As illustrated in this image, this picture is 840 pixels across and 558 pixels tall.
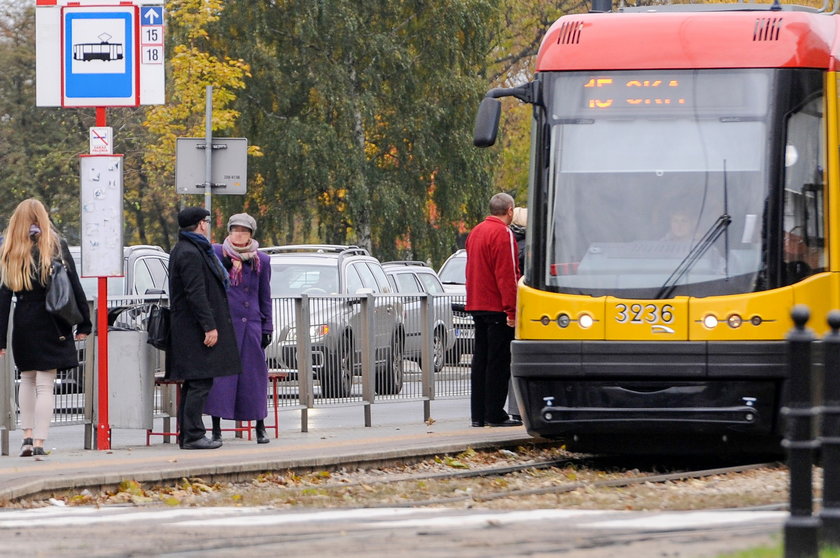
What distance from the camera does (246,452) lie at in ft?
40.8

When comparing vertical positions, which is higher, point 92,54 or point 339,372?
point 92,54

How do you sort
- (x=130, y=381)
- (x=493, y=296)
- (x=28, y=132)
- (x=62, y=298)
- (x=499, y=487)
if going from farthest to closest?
1. (x=28, y=132)
2. (x=493, y=296)
3. (x=130, y=381)
4. (x=62, y=298)
5. (x=499, y=487)

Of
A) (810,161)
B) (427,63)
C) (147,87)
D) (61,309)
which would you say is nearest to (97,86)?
(147,87)

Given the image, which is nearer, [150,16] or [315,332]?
[150,16]

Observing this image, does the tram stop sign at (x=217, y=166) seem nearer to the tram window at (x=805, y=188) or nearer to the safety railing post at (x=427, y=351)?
the safety railing post at (x=427, y=351)

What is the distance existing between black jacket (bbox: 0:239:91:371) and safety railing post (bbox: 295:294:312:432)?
2748 millimetres

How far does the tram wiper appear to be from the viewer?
1162cm

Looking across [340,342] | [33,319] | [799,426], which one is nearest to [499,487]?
[33,319]

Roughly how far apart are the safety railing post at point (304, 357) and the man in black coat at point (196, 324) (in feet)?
5.95

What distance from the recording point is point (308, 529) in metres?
7.91

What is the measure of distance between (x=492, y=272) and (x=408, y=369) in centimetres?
186

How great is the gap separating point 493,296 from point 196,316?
281 centimetres

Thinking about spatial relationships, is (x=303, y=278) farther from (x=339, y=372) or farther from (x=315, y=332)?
(x=315, y=332)

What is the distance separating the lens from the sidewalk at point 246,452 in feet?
35.1
